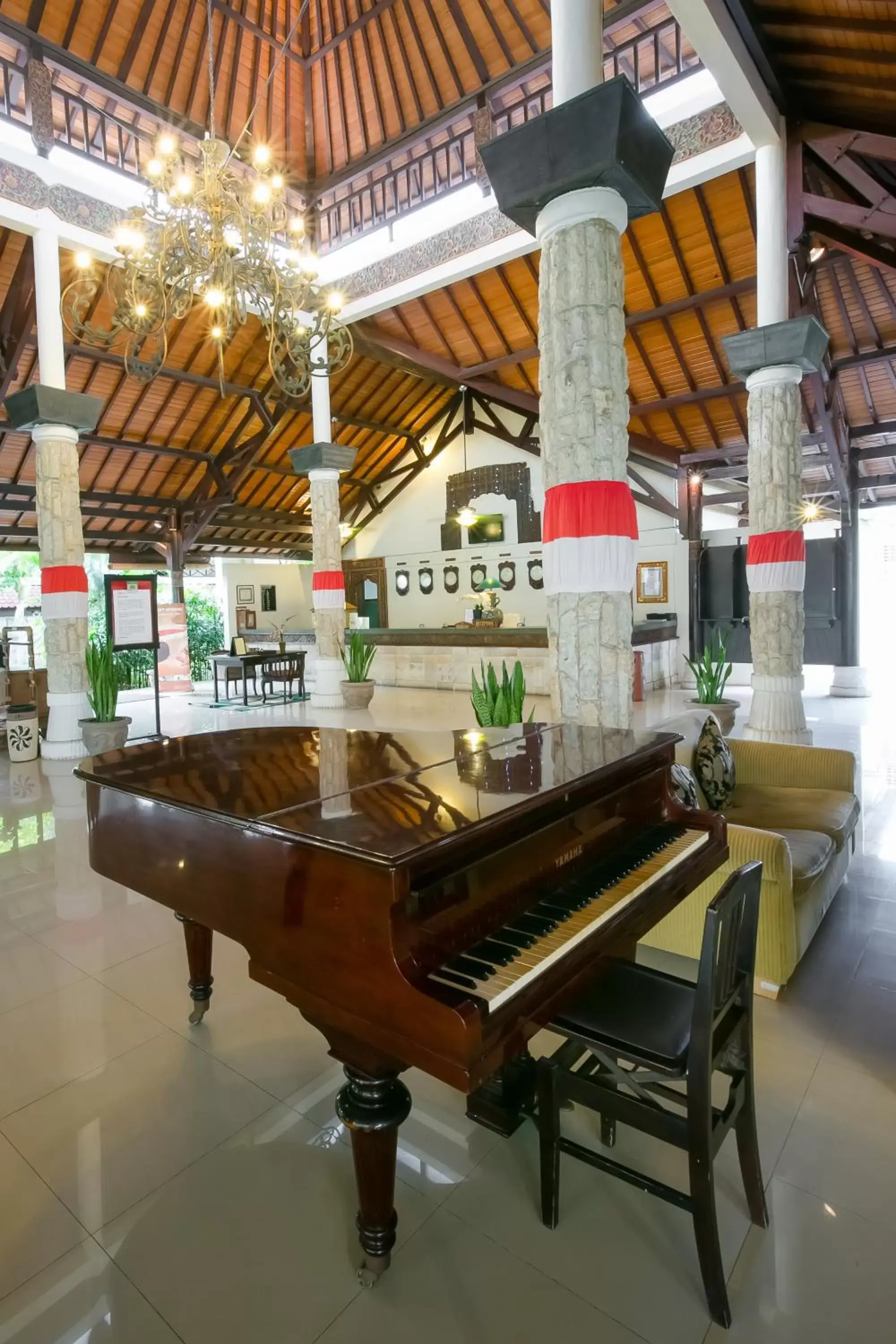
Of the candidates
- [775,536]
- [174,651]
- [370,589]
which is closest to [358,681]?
[174,651]

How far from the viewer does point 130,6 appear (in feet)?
22.4

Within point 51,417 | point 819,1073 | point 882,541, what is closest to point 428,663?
point 51,417

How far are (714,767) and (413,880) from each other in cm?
234

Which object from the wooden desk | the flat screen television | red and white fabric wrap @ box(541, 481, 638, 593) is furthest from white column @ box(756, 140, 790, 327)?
the flat screen television

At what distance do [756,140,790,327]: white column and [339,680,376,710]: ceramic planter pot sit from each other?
5.87 meters

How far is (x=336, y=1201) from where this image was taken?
5.35 ft

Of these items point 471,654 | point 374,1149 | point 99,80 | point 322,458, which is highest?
point 99,80

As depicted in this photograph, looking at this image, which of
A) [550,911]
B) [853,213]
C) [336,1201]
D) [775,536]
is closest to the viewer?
[550,911]

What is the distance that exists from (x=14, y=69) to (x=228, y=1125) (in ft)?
30.0

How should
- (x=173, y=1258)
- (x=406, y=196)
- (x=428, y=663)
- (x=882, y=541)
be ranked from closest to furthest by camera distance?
(x=173, y=1258), (x=406, y=196), (x=428, y=663), (x=882, y=541)

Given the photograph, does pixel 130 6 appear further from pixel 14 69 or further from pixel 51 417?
pixel 51 417

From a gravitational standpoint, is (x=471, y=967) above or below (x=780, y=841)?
above

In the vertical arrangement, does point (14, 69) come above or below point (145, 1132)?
above

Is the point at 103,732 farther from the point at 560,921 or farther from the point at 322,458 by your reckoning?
the point at 560,921
